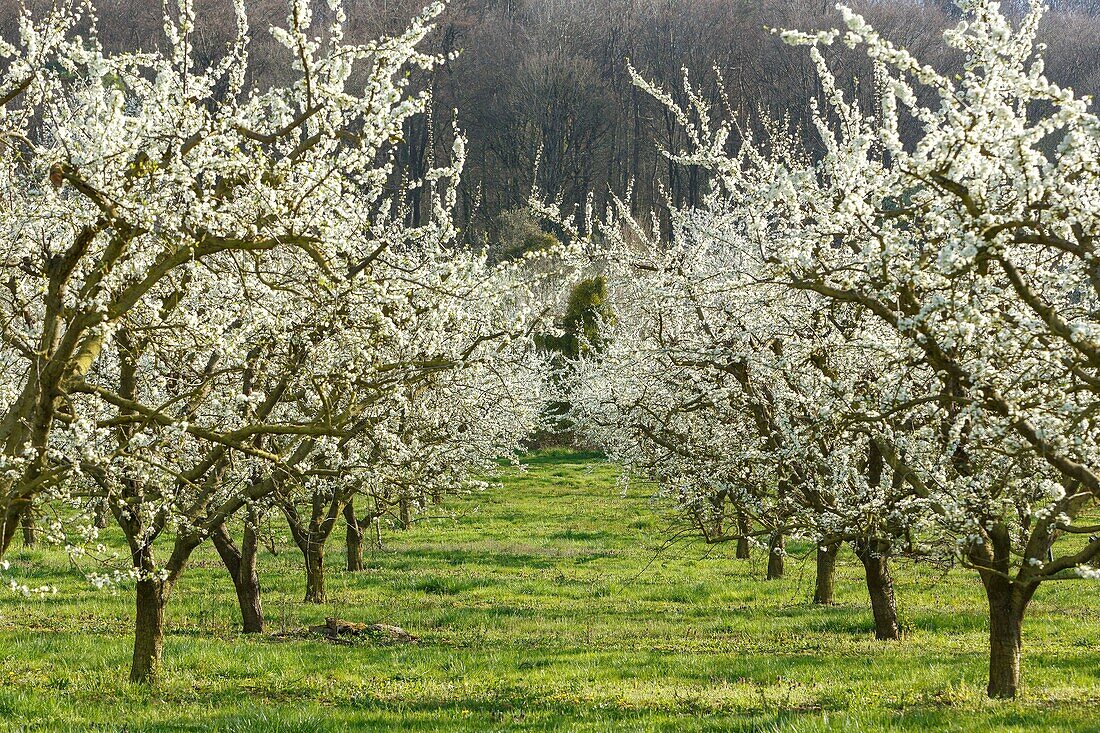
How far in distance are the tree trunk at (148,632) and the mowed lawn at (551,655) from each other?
0.70 ft

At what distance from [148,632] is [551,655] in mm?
4701

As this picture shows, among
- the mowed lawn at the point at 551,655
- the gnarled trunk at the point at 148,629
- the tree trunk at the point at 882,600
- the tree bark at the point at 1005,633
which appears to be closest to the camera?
the mowed lawn at the point at 551,655

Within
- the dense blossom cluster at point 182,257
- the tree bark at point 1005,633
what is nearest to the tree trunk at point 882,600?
the tree bark at point 1005,633

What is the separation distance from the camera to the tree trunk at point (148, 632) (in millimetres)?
9297

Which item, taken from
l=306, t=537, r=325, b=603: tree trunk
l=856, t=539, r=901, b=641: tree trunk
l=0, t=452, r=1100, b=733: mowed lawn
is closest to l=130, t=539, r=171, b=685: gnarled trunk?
l=0, t=452, r=1100, b=733: mowed lawn

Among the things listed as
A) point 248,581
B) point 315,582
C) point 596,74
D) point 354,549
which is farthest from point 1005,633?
point 596,74

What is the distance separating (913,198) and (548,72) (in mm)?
66126

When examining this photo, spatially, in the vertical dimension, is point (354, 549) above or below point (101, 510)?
below

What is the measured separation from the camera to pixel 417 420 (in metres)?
14.3

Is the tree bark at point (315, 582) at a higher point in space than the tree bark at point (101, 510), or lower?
lower

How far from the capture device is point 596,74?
69.6 meters

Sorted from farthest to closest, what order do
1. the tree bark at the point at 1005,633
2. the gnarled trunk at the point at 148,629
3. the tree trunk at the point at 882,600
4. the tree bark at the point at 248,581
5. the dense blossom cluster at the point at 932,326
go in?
the tree bark at the point at 248,581 → the tree trunk at the point at 882,600 → the gnarled trunk at the point at 148,629 → the tree bark at the point at 1005,633 → the dense blossom cluster at the point at 932,326

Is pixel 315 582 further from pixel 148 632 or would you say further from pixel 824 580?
pixel 824 580

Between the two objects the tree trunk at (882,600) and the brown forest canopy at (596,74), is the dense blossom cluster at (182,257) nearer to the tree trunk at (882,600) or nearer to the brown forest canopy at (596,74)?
the tree trunk at (882,600)
